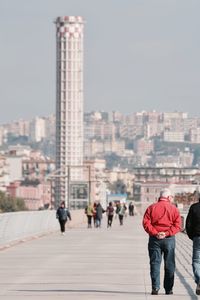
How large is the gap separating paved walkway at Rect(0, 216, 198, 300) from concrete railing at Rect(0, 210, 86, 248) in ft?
2.23

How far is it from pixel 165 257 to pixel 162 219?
0.59 metres

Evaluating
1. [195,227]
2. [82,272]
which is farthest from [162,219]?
[82,272]

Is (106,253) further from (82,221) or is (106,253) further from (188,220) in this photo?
(82,221)

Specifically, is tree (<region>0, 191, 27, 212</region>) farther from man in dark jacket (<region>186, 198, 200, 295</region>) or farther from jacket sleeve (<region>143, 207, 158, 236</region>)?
jacket sleeve (<region>143, 207, 158, 236</region>)

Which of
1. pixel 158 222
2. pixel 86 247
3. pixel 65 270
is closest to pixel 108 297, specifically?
pixel 158 222

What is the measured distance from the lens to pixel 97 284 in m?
23.8

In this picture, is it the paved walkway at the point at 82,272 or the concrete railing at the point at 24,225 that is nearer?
the paved walkway at the point at 82,272

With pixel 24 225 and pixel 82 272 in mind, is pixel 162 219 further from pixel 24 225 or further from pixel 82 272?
pixel 24 225

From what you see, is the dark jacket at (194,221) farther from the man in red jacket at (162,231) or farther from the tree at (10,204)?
the tree at (10,204)

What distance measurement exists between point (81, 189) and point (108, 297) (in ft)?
465

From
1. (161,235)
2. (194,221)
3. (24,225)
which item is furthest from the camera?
(24,225)

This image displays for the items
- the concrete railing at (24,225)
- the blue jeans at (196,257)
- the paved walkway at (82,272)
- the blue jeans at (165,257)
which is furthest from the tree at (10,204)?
the blue jeans at (165,257)

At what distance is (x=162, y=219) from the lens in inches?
864

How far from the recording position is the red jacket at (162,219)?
2195 cm
